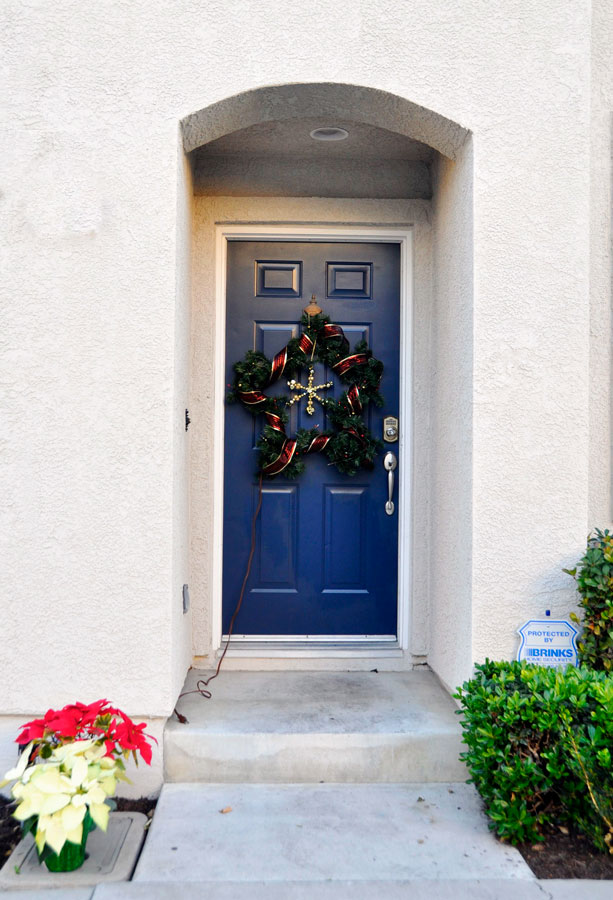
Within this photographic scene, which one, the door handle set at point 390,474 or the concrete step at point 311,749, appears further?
the door handle set at point 390,474

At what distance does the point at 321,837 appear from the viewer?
2545mm

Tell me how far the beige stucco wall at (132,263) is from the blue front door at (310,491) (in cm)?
88

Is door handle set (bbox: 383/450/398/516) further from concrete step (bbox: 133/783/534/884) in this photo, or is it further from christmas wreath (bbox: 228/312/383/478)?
concrete step (bbox: 133/783/534/884)

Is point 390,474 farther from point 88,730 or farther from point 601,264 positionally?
point 88,730

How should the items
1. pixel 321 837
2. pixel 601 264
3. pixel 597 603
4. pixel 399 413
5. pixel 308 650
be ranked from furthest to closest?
pixel 399 413
pixel 308 650
pixel 601 264
pixel 597 603
pixel 321 837

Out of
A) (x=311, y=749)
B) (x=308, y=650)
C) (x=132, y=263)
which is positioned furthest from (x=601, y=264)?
(x=311, y=749)

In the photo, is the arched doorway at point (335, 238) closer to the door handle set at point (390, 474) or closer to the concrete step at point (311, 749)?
the door handle set at point (390, 474)

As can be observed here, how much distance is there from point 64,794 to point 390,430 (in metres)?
2.34

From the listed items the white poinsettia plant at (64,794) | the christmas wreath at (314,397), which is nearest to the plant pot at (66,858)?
the white poinsettia plant at (64,794)

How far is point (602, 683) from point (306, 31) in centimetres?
283

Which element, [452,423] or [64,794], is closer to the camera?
[64,794]

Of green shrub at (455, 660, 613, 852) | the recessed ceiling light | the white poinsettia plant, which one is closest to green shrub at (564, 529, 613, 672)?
green shrub at (455, 660, 613, 852)

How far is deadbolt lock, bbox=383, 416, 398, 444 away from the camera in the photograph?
12.6 feet

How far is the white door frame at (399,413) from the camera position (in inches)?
147
